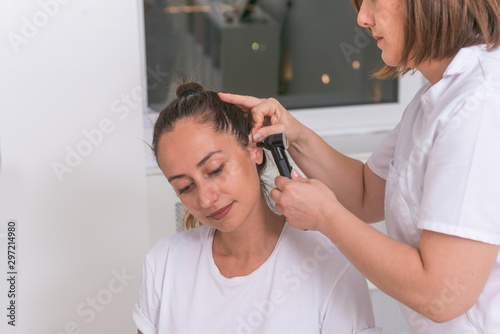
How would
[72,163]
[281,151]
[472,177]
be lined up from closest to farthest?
[472,177] < [281,151] < [72,163]

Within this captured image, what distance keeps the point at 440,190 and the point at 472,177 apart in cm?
6

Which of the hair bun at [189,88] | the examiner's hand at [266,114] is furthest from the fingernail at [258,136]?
the hair bun at [189,88]

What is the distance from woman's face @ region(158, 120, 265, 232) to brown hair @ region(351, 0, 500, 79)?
1.43 ft

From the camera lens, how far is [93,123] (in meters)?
1.67

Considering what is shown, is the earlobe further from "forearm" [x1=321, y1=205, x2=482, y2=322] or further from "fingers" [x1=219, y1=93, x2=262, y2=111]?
"forearm" [x1=321, y1=205, x2=482, y2=322]

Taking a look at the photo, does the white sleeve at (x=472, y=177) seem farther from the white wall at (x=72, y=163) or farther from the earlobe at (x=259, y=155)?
the white wall at (x=72, y=163)

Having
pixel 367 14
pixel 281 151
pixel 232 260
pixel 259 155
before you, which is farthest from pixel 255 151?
pixel 367 14

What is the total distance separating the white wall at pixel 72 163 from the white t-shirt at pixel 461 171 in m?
0.91

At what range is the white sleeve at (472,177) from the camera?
3.03 feet

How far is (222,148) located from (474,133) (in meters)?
0.54

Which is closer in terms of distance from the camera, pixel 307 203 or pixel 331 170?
pixel 307 203

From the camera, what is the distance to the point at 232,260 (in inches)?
54.3

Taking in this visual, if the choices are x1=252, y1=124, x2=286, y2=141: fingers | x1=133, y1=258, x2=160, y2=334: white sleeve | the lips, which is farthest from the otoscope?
x1=133, y1=258, x2=160, y2=334: white sleeve

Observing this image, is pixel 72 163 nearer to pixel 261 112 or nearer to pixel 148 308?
pixel 148 308
